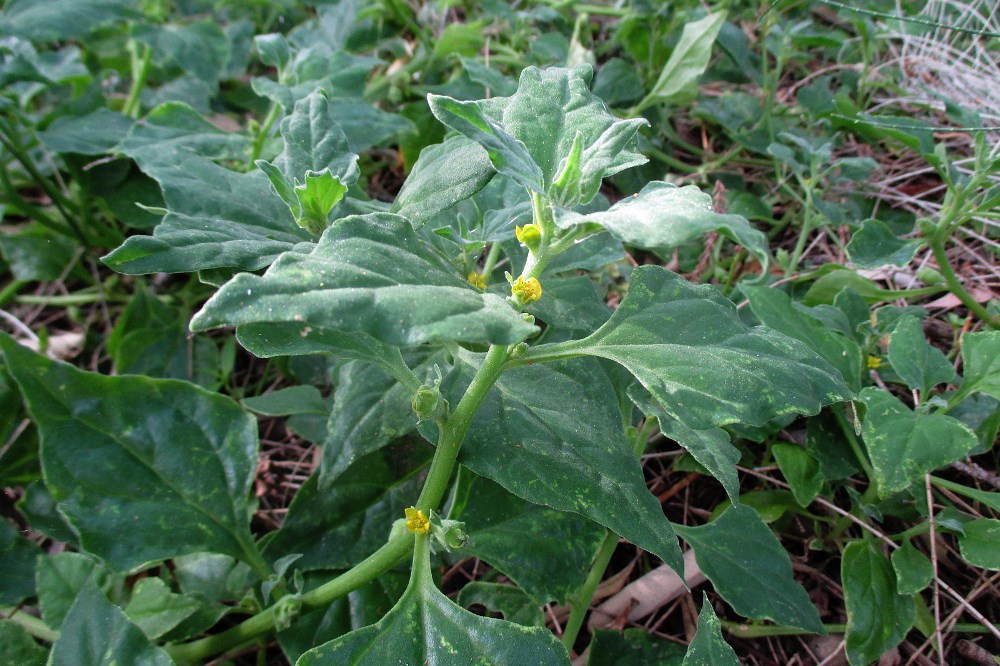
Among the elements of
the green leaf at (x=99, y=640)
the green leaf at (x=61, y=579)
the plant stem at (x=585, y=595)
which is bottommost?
the plant stem at (x=585, y=595)

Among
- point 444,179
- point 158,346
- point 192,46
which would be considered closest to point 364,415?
point 444,179

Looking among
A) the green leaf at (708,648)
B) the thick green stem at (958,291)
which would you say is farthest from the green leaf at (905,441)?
the thick green stem at (958,291)

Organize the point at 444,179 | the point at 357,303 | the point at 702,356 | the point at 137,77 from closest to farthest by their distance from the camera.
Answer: the point at 357,303, the point at 702,356, the point at 444,179, the point at 137,77

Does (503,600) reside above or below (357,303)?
below

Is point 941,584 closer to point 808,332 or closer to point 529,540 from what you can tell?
point 808,332

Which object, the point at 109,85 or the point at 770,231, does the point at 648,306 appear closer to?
the point at 770,231

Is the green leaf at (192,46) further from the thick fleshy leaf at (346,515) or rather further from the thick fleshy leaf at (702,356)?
the thick fleshy leaf at (702,356)

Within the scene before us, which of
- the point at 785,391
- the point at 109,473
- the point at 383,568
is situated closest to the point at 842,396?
the point at 785,391
